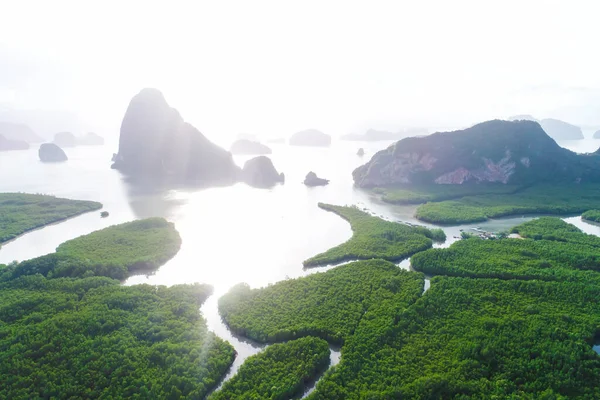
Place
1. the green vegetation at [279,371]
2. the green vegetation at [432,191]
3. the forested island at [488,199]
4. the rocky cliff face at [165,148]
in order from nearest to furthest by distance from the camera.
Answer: the green vegetation at [279,371] < the forested island at [488,199] < the green vegetation at [432,191] < the rocky cliff face at [165,148]

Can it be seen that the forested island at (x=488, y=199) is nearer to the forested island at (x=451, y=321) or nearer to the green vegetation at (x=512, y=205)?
the green vegetation at (x=512, y=205)

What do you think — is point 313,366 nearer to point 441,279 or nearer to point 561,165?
point 441,279

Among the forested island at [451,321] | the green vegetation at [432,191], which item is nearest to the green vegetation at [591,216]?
the green vegetation at [432,191]

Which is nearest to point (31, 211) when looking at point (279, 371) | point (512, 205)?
point (279, 371)

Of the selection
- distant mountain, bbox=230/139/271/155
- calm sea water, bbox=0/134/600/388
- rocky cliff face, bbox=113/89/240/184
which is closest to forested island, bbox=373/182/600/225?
calm sea water, bbox=0/134/600/388

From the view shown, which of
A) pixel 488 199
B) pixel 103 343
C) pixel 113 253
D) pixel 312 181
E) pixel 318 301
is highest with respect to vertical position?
pixel 312 181

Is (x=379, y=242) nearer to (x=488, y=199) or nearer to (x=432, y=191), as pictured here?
(x=488, y=199)
